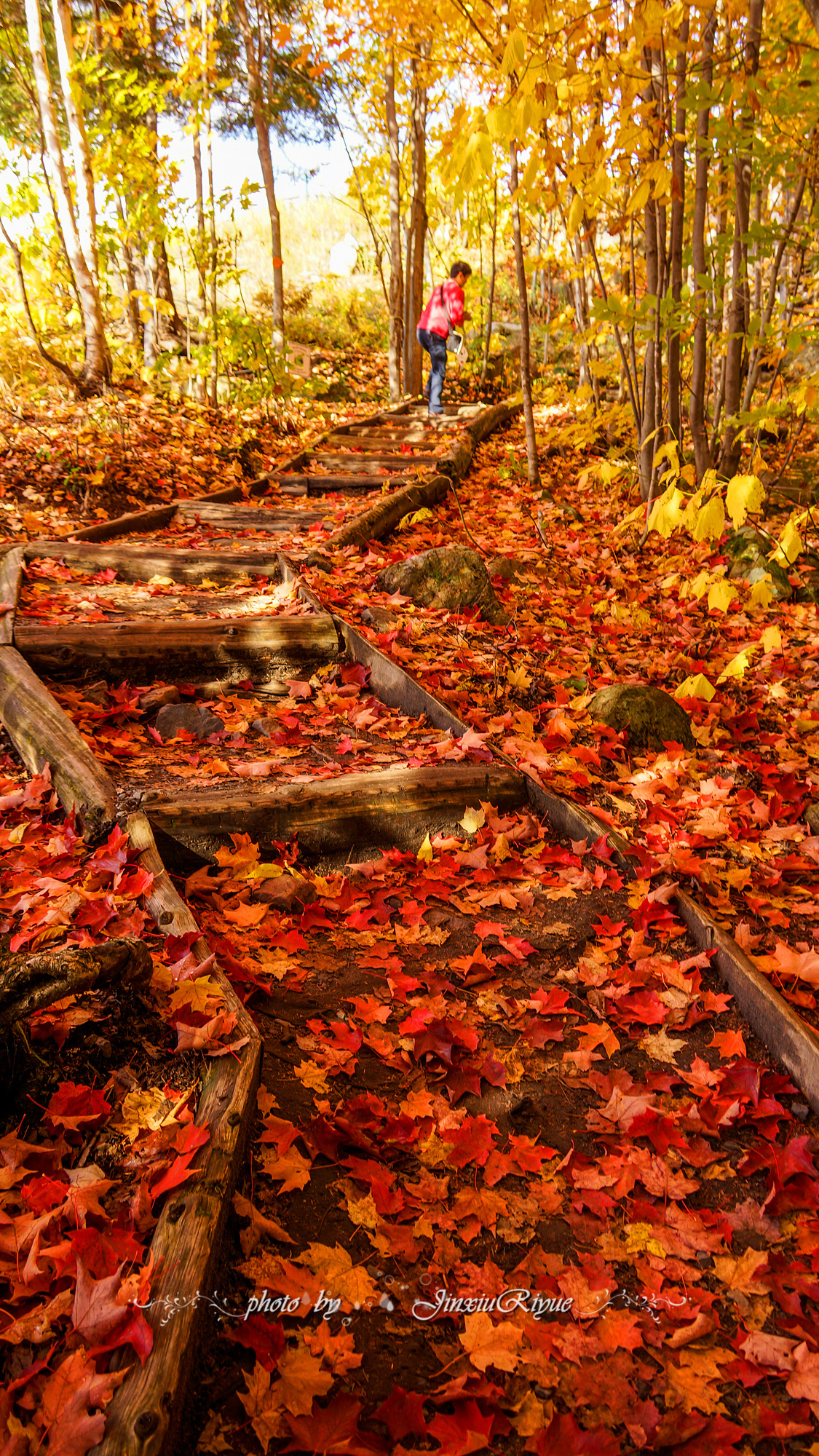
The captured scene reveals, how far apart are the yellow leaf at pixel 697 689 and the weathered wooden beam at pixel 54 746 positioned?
245cm

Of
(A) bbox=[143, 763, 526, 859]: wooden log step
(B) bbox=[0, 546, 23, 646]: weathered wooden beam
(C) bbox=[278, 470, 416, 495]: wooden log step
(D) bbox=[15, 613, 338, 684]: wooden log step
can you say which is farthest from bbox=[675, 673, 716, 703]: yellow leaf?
(C) bbox=[278, 470, 416, 495]: wooden log step

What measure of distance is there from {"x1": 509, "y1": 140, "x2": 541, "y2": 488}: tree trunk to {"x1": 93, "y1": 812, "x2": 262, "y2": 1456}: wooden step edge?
671 cm

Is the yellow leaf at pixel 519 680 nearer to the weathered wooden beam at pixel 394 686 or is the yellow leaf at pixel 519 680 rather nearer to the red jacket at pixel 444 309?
the weathered wooden beam at pixel 394 686

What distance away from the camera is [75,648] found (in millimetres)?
3422

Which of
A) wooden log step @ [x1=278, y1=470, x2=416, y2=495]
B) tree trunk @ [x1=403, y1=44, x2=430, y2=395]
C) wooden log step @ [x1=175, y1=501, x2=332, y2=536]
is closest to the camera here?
wooden log step @ [x1=175, y1=501, x2=332, y2=536]

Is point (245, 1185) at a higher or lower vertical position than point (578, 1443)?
higher

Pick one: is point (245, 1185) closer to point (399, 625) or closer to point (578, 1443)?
point (578, 1443)

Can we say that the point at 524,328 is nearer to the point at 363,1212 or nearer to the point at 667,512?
the point at 667,512

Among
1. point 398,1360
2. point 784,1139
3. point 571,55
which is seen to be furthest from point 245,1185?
point 571,55

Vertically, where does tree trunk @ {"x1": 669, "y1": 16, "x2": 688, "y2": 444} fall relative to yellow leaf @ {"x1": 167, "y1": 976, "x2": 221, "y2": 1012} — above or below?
above

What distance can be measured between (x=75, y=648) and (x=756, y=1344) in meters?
3.24

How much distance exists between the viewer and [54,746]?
8.58 feet

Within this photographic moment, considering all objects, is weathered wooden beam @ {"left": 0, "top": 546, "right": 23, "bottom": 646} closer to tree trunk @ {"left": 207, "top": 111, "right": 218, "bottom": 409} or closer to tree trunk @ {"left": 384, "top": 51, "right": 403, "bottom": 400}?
tree trunk @ {"left": 207, "top": 111, "right": 218, "bottom": 409}

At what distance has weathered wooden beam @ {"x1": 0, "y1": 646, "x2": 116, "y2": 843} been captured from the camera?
2361mm
